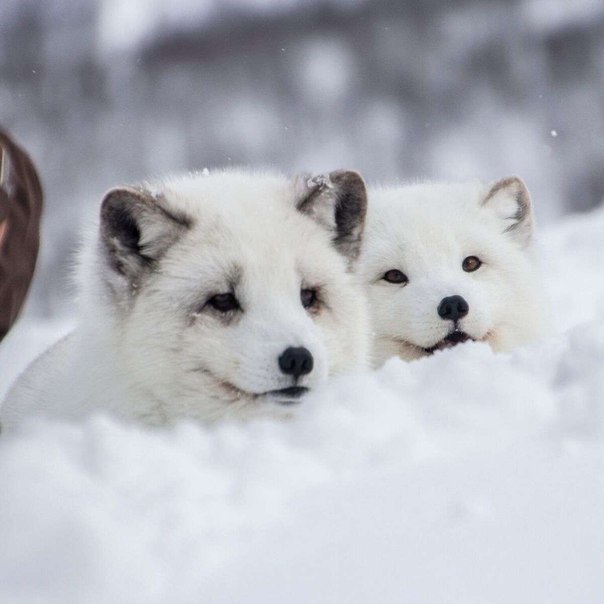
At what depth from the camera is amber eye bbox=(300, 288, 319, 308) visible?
3127 mm

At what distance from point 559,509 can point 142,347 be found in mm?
1341

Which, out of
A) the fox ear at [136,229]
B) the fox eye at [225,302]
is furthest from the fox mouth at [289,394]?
the fox ear at [136,229]

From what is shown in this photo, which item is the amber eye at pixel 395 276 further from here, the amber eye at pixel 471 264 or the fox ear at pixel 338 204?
the fox ear at pixel 338 204

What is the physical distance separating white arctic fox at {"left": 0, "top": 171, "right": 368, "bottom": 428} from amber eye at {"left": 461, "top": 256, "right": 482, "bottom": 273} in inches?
26.4

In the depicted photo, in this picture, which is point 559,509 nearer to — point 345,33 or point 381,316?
point 381,316

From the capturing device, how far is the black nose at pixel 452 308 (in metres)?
3.58

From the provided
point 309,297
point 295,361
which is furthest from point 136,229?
point 295,361

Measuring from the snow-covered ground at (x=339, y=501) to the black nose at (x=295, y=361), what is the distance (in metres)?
0.09

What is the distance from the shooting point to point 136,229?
3119mm

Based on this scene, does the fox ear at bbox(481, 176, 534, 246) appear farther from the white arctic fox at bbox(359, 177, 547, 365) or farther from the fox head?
the fox head

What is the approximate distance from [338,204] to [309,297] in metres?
0.42

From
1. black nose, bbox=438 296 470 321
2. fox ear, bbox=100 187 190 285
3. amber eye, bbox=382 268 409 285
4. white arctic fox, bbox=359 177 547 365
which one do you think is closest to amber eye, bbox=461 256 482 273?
white arctic fox, bbox=359 177 547 365

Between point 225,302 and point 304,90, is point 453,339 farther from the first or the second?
point 304,90

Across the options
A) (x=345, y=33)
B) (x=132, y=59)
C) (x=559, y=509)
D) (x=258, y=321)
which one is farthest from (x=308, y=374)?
(x=345, y=33)
